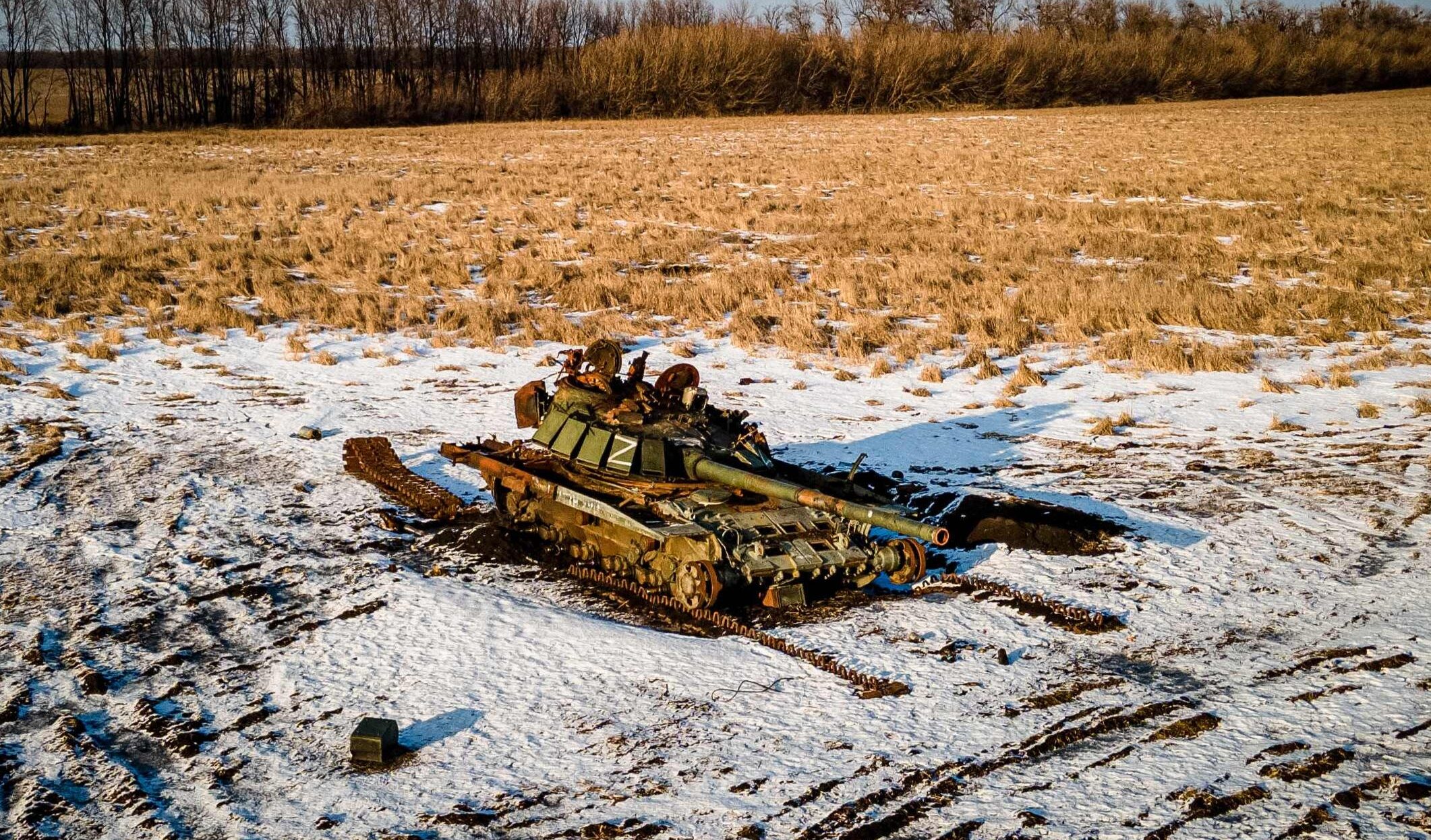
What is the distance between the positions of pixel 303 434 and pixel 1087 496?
9.09 m

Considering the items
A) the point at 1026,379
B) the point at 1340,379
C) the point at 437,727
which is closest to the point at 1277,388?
the point at 1340,379

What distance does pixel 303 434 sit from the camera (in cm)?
1448

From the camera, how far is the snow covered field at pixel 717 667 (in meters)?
6.68

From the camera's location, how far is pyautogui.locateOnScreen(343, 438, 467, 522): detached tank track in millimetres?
12156

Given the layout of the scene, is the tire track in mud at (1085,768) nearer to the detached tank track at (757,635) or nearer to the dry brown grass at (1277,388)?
the detached tank track at (757,635)

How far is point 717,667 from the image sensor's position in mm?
8562

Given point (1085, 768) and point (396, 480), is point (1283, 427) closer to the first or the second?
point (1085, 768)

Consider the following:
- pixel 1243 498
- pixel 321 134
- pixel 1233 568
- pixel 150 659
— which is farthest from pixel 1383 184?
pixel 321 134

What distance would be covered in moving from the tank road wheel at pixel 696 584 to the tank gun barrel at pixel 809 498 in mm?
1000

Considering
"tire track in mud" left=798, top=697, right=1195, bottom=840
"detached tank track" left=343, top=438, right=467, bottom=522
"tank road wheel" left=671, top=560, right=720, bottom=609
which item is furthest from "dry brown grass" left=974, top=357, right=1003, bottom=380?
"tire track in mud" left=798, top=697, right=1195, bottom=840

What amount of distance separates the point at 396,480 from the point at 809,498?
498 centimetres

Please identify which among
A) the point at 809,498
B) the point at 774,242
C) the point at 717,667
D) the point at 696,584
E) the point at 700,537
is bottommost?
the point at 717,667

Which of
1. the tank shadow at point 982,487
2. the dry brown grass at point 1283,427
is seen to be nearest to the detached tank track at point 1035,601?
the tank shadow at point 982,487

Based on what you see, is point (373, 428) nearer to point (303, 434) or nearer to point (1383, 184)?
point (303, 434)
